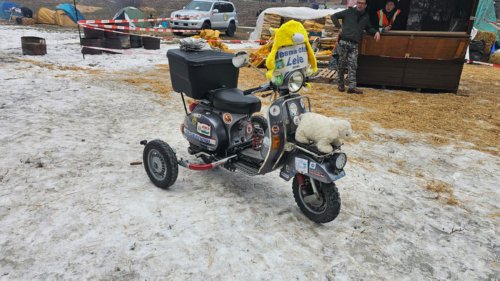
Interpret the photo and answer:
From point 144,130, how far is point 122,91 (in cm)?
279

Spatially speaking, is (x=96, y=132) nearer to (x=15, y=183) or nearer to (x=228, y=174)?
(x=15, y=183)

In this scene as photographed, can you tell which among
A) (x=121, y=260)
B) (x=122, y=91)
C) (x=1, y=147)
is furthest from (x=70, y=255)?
(x=122, y=91)

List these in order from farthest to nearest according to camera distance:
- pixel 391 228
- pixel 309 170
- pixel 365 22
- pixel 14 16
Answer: pixel 14 16 → pixel 365 22 → pixel 391 228 → pixel 309 170

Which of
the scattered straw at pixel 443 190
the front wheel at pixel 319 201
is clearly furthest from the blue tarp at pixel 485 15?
the front wheel at pixel 319 201

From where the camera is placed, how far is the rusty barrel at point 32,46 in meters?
11.5

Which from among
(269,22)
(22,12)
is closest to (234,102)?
(269,22)

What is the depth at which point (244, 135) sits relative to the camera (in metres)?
4.20

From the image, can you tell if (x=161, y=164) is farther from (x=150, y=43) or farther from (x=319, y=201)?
(x=150, y=43)

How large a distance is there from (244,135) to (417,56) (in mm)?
7306

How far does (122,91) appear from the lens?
8180 millimetres

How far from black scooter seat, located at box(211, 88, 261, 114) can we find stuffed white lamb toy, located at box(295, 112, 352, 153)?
0.76 m

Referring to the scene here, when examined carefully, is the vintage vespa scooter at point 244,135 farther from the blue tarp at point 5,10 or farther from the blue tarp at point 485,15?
the blue tarp at point 5,10

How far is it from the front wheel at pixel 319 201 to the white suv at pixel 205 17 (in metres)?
18.5

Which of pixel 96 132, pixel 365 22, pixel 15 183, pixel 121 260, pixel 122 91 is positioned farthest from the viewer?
pixel 365 22
